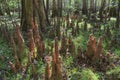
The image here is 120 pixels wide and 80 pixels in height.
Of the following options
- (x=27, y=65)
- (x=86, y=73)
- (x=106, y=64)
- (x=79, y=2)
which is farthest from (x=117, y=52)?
(x=79, y=2)

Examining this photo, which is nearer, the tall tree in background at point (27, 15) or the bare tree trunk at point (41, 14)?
the tall tree in background at point (27, 15)

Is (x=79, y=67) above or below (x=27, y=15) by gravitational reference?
below

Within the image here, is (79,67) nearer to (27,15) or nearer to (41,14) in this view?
Answer: (27,15)

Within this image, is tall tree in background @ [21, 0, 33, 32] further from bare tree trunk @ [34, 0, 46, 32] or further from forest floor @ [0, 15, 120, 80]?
forest floor @ [0, 15, 120, 80]

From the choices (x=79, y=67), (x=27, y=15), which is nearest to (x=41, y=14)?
(x=27, y=15)

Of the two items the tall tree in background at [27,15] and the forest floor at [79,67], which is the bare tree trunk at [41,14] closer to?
the tall tree in background at [27,15]

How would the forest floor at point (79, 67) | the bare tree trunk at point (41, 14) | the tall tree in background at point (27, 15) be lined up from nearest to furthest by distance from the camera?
1. the forest floor at point (79, 67)
2. the tall tree in background at point (27, 15)
3. the bare tree trunk at point (41, 14)

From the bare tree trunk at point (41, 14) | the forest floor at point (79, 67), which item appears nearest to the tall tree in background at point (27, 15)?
the bare tree trunk at point (41, 14)

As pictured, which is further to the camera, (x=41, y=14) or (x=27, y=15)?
(x=41, y=14)

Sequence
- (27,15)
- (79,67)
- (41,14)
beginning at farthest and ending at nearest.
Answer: (41,14) < (27,15) < (79,67)

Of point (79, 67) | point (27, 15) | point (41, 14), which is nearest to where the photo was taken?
point (79, 67)

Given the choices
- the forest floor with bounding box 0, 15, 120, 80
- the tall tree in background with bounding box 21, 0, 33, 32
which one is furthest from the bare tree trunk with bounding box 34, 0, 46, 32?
the forest floor with bounding box 0, 15, 120, 80

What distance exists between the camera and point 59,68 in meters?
3.48

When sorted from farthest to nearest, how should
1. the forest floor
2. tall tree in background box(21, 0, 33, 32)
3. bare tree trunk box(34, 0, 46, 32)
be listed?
bare tree trunk box(34, 0, 46, 32), tall tree in background box(21, 0, 33, 32), the forest floor
